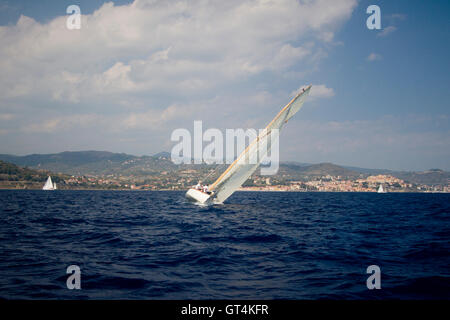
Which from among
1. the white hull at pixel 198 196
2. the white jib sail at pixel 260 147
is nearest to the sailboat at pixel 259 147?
the white jib sail at pixel 260 147

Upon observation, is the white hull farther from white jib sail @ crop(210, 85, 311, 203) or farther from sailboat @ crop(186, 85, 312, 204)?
white jib sail @ crop(210, 85, 311, 203)

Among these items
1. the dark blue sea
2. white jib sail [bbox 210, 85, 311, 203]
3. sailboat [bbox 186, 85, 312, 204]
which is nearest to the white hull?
sailboat [bbox 186, 85, 312, 204]

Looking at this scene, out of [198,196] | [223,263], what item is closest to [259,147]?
[198,196]

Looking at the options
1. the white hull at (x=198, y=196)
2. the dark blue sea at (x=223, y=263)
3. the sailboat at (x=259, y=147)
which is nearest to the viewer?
the dark blue sea at (x=223, y=263)

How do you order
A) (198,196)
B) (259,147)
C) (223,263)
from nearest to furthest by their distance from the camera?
1. (223,263)
2. (259,147)
3. (198,196)

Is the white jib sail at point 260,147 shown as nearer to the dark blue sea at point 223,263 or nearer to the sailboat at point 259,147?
the sailboat at point 259,147

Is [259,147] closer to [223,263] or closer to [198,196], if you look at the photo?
[198,196]
